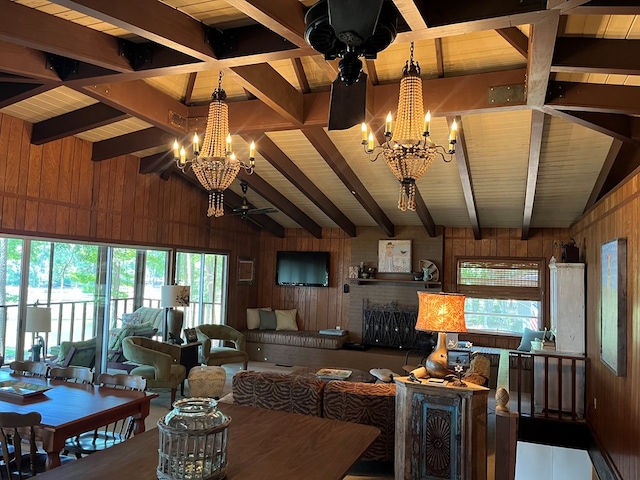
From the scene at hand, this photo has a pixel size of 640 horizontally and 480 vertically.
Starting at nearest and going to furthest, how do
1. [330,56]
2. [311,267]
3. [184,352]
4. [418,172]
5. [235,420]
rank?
[330,56] < [235,420] < [418,172] < [184,352] < [311,267]

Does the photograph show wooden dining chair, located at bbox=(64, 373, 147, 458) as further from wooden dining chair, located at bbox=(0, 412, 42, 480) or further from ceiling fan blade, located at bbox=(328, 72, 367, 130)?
ceiling fan blade, located at bbox=(328, 72, 367, 130)

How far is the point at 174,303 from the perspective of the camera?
6637 mm

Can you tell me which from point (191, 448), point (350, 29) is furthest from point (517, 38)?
point (191, 448)

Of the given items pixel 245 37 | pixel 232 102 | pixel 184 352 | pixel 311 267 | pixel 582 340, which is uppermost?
pixel 232 102

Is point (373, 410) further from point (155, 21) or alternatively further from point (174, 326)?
point (174, 326)

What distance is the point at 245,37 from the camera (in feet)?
9.86

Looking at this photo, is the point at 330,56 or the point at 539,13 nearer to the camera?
the point at 330,56

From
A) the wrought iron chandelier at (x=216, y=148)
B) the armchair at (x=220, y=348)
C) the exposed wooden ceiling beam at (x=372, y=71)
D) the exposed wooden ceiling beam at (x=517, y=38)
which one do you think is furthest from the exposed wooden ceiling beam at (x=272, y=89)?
the armchair at (x=220, y=348)

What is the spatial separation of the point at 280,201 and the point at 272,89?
161 inches

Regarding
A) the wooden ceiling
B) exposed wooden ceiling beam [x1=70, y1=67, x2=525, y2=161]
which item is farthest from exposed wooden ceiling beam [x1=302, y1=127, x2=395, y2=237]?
exposed wooden ceiling beam [x1=70, y1=67, x2=525, y2=161]

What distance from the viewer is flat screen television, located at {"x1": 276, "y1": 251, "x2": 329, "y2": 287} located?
9.49m

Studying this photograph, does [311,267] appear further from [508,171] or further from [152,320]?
[508,171]

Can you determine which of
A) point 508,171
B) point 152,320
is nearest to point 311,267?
point 152,320

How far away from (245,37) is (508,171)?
4.20 meters
